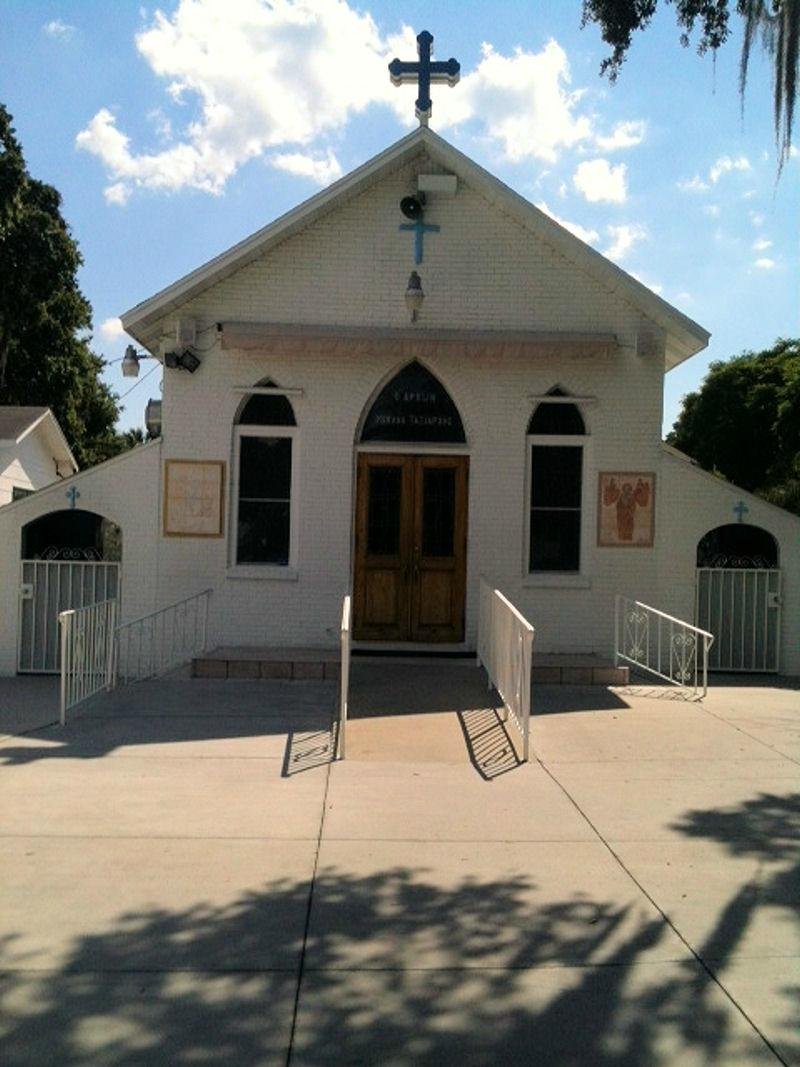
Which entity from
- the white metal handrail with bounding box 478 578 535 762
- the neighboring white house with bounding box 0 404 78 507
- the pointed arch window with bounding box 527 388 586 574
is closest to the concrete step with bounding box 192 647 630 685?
the white metal handrail with bounding box 478 578 535 762

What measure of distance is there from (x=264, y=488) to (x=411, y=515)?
5.80 feet

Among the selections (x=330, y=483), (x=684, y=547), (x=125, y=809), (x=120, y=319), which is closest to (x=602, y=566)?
(x=684, y=547)

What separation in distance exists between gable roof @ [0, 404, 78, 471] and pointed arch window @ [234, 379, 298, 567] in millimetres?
9585

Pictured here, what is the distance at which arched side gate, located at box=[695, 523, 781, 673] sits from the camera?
13133 mm

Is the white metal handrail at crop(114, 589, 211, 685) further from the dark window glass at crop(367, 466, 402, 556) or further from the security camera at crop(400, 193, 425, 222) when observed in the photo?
the security camera at crop(400, 193, 425, 222)

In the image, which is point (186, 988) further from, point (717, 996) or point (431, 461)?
point (431, 461)

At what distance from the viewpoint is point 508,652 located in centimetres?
938

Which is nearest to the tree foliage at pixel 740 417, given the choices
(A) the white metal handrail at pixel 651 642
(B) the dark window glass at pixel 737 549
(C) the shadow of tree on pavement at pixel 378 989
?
(B) the dark window glass at pixel 737 549

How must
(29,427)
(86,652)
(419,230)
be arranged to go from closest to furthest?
1. (86,652)
2. (419,230)
3. (29,427)

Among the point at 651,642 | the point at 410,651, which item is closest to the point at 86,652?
the point at 410,651

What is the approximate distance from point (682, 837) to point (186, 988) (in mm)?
3182

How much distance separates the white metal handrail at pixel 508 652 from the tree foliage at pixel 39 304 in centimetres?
2093

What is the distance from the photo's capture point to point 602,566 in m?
12.8

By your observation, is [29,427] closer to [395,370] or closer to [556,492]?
[395,370]
